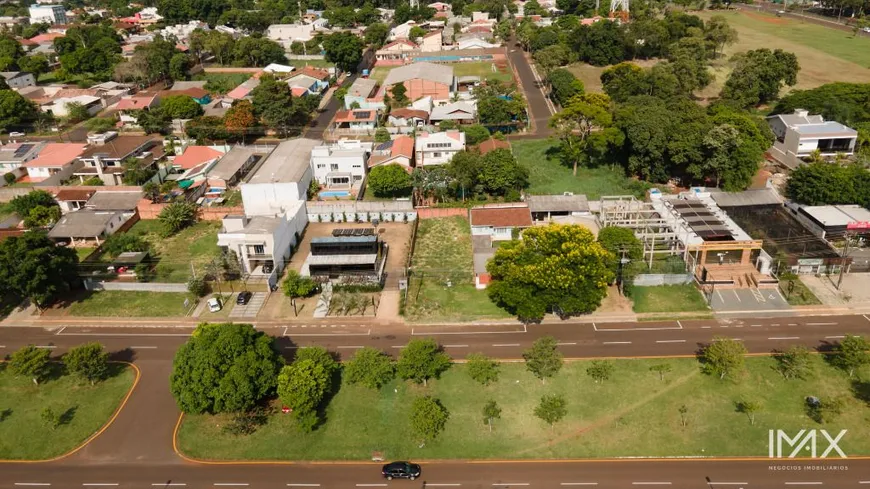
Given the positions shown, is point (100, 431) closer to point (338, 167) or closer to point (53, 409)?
point (53, 409)

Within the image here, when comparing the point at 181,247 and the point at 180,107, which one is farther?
the point at 180,107

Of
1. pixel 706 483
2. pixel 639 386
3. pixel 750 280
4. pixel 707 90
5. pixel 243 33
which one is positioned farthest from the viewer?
pixel 243 33

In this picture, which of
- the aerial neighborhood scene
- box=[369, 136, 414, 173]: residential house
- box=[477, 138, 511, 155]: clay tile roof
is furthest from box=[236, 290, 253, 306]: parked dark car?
box=[477, 138, 511, 155]: clay tile roof

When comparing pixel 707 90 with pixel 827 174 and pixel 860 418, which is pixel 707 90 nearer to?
pixel 827 174

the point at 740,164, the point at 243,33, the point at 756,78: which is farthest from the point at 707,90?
the point at 243,33

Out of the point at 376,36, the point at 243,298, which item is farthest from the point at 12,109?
the point at 376,36

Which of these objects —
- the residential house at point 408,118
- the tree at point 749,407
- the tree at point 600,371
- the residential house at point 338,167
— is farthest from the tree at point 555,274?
the residential house at point 408,118
